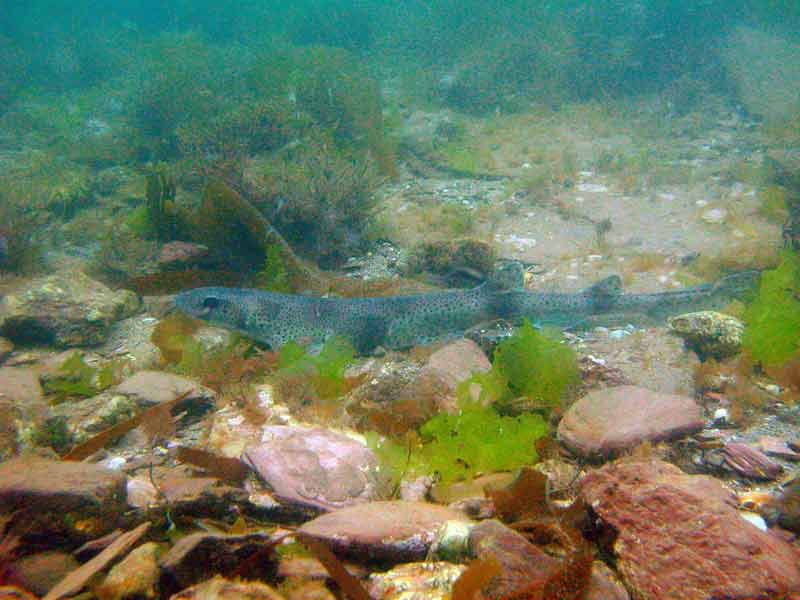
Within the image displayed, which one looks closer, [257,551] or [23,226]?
[257,551]

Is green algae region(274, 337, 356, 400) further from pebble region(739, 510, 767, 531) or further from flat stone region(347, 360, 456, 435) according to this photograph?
pebble region(739, 510, 767, 531)

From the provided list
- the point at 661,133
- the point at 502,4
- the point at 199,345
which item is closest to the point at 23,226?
the point at 199,345

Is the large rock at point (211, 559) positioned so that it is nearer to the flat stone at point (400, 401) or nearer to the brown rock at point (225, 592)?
the brown rock at point (225, 592)

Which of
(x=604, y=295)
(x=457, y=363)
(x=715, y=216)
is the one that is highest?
(x=715, y=216)

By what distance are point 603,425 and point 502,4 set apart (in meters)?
33.0

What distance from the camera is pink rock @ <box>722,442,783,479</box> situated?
3.26 m

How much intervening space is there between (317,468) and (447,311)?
3.45 metres

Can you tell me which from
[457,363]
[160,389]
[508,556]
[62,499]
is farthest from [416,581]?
[160,389]

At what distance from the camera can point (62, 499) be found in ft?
8.59

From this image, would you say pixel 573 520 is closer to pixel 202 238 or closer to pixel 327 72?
pixel 202 238

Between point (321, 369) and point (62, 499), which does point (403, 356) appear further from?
point (62, 499)

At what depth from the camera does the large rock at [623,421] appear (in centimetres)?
347

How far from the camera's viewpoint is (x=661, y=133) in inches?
610

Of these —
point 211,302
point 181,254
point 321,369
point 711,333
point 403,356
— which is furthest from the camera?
point 181,254
